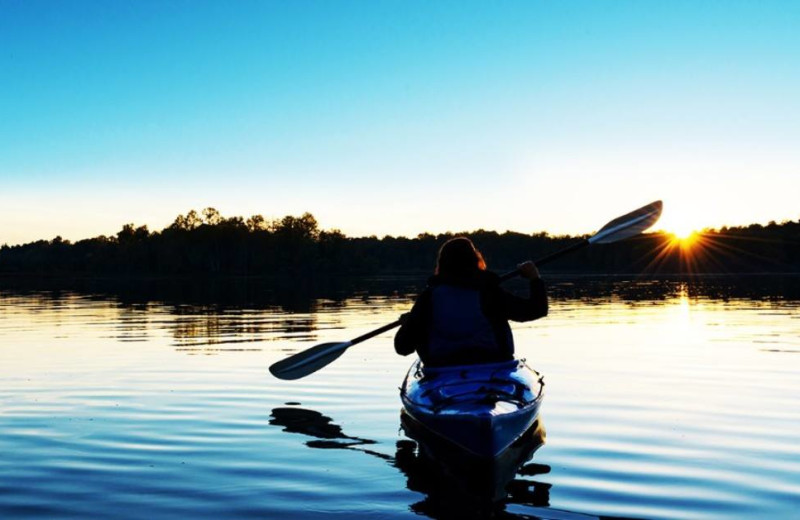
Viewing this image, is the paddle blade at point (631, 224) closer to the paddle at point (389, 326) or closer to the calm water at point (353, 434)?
the paddle at point (389, 326)

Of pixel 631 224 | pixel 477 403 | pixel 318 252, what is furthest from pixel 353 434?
pixel 318 252

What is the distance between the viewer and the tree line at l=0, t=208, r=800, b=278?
124500 millimetres

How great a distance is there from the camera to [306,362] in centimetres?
1123

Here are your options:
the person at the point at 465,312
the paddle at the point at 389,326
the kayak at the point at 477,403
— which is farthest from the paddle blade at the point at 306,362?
the person at the point at 465,312

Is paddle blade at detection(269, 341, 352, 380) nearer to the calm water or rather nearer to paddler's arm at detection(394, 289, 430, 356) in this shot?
the calm water

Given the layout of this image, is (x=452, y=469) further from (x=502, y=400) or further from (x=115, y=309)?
(x=115, y=309)

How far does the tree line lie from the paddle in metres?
107

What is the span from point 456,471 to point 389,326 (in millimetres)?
4504

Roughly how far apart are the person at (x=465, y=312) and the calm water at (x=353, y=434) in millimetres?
1050

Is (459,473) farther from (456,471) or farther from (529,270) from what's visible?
(529,270)

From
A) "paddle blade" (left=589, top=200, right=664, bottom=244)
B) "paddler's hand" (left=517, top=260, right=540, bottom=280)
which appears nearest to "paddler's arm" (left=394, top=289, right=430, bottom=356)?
"paddler's hand" (left=517, top=260, right=540, bottom=280)

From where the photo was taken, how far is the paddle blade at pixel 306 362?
36.6 feet

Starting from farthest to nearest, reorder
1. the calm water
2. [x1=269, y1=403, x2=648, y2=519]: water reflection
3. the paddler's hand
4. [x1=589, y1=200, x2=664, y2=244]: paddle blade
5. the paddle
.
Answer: [x1=589, y1=200, x2=664, y2=244]: paddle blade < the paddle < the paddler's hand < the calm water < [x1=269, y1=403, x2=648, y2=519]: water reflection

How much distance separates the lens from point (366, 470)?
6.84 metres
